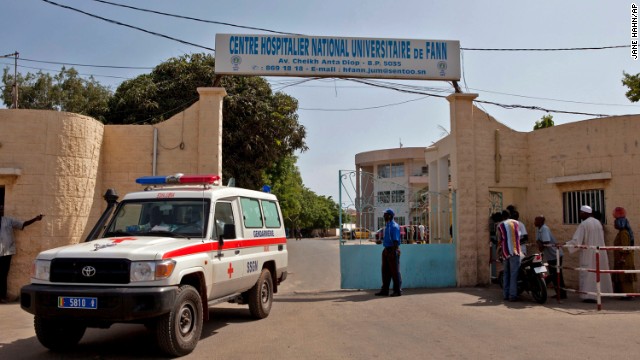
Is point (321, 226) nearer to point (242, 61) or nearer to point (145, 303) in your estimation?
point (242, 61)

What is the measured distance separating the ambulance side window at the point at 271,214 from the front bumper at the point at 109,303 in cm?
351

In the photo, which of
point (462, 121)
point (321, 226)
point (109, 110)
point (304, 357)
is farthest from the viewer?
point (321, 226)

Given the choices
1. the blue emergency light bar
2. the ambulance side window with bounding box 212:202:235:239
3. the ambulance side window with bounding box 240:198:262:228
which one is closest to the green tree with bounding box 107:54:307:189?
the ambulance side window with bounding box 240:198:262:228

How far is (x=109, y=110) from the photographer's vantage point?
806 inches

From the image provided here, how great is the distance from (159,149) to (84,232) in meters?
2.38

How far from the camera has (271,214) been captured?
940cm

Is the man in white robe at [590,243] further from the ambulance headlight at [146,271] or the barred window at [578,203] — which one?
the ambulance headlight at [146,271]

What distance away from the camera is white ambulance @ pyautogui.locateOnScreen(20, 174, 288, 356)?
5.57 meters

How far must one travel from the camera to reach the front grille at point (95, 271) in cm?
568

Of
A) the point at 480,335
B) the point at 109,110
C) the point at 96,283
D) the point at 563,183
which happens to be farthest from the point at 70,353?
the point at 109,110

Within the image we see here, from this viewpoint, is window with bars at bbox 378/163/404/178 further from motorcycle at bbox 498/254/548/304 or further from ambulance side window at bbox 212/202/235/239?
ambulance side window at bbox 212/202/235/239

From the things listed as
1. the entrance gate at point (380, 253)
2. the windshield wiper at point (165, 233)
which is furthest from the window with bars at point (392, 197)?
the windshield wiper at point (165, 233)

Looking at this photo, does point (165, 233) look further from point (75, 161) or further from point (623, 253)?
point (623, 253)

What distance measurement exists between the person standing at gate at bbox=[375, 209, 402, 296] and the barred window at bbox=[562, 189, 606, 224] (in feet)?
14.6
